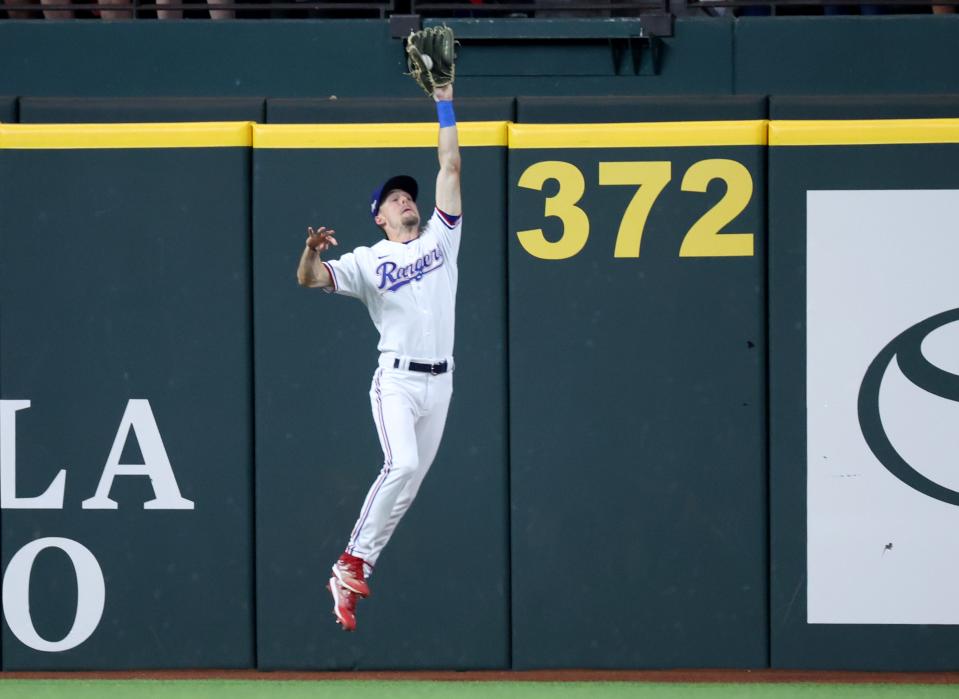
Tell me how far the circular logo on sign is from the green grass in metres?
0.83

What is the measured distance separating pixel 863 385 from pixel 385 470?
2.06 metres

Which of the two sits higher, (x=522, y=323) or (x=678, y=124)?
(x=678, y=124)

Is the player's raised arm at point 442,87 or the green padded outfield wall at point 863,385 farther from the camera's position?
the green padded outfield wall at point 863,385

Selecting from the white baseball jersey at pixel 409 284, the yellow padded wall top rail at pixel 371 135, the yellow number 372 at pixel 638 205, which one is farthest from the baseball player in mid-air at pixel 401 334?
the yellow number 372 at pixel 638 205

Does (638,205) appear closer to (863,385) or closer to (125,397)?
(863,385)

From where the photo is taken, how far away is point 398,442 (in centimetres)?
618

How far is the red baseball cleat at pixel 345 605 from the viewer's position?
20.5 feet

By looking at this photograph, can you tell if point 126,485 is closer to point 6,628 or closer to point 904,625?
point 6,628

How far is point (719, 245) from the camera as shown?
20.3 feet

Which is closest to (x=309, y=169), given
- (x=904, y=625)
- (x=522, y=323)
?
(x=522, y=323)

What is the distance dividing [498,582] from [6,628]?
2126mm

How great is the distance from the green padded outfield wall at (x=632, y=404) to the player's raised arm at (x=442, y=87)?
28 centimetres

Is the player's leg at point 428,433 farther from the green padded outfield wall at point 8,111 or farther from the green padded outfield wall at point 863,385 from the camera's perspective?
the green padded outfield wall at point 8,111

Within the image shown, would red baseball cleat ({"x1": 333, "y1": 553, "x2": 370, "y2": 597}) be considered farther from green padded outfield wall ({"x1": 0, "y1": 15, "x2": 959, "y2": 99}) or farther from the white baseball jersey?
green padded outfield wall ({"x1": 0, "y1": 15, "x2": 959, "y2": 99})
